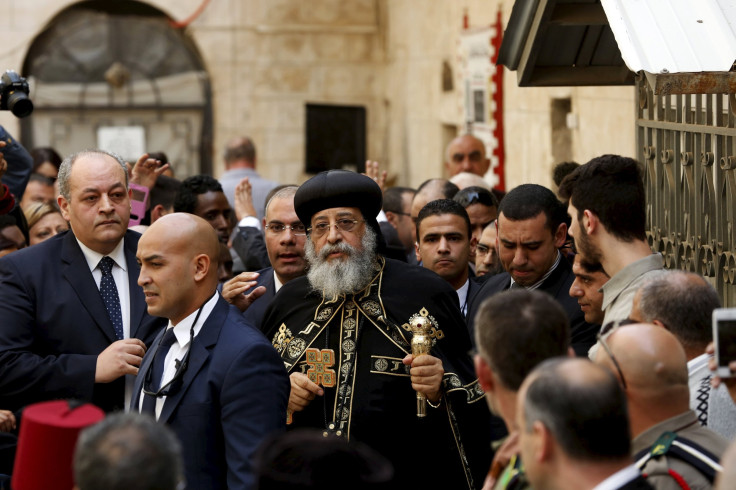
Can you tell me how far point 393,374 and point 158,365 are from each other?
100 cm

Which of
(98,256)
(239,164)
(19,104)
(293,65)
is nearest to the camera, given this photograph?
(98,256)

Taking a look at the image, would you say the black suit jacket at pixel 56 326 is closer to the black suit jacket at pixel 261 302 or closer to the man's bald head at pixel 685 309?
the black suit jacket at pixel 261 302

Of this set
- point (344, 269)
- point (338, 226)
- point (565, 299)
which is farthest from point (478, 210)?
point (344, 269)

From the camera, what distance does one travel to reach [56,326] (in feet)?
15.8

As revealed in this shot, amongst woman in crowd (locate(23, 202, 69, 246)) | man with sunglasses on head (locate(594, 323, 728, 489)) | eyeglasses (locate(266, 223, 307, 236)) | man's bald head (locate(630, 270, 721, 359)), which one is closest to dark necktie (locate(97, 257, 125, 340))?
eyeglasses (locate(266, 223, 307, 236))

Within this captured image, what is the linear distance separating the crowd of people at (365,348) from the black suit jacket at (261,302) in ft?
0.05

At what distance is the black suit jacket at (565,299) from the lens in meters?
4.76

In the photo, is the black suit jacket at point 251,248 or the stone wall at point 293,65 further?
the stone wall at point 293,65

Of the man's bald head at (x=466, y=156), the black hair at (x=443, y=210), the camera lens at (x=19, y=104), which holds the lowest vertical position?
the black hair at (x=443, y=210)

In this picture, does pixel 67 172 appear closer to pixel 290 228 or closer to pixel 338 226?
pixel 290 228

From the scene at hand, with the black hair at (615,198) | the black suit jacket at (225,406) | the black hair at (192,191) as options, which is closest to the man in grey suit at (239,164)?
the black hair at (192,191)

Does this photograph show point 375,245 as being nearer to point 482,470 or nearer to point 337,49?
point 482,470

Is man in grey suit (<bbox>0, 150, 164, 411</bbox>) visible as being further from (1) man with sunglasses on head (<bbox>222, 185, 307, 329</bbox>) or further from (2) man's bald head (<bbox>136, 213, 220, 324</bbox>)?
(1) man with sunglasses on head (<bbox>222, 185, 307, 329</bbox>)

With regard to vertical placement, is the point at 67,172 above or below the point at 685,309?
above
